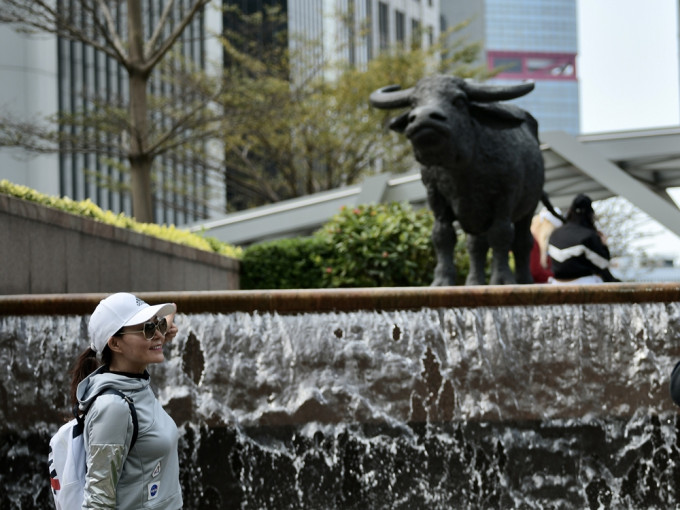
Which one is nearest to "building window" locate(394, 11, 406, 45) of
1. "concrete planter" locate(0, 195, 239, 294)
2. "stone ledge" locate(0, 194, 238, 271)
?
"stone ledge" locate(0, 194, 238, 271)

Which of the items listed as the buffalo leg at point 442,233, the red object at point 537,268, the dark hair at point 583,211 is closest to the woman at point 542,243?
the red object at point 537,268

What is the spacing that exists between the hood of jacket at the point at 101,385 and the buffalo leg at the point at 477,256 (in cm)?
489

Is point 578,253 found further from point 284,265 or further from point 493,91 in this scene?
point 284,265

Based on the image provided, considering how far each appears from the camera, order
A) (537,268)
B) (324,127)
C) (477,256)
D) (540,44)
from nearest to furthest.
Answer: (477,256)
(537,268)
(324,127)
(540,44)

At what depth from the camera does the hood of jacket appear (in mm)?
2789

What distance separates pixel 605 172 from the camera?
1672cm

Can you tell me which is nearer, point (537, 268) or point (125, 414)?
point (125, 414)

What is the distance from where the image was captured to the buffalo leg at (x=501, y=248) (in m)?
7.27

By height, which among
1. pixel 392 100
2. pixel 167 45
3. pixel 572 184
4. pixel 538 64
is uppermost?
pixel 538 64

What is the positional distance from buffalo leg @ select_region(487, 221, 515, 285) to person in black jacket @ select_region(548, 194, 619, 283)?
66 centimetres

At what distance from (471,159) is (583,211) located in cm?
141

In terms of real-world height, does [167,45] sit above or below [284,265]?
above

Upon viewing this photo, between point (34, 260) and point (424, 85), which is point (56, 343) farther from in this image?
point (424, 85)

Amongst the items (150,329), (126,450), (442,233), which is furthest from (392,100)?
(126,450)
